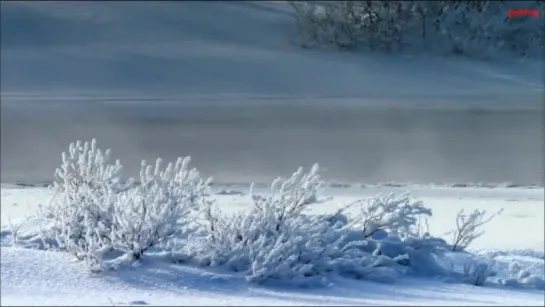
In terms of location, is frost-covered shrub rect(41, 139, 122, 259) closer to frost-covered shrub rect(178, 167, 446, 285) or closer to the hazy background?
frost-covered shrub rect(178, 167, 446, 285)

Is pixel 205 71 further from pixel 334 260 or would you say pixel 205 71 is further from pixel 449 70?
pixel 334 260

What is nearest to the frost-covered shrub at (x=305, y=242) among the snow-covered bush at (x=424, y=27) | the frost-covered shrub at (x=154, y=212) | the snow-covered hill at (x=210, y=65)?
the frost-covered shrub at (x=154, y=212)

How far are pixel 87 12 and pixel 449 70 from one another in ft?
35.6

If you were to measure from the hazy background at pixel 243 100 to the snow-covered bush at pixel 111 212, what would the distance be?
5.82m

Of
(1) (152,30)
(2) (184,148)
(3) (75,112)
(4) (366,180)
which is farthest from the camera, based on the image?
(1) (152,30)

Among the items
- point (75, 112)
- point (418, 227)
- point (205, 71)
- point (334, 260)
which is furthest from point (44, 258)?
point (205, 71)

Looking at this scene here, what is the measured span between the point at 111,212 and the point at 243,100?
17.3 m

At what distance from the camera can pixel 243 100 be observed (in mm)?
23828

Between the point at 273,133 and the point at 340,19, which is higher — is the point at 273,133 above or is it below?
below

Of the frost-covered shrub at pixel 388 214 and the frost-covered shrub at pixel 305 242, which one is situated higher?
the frost-covered shrub at pixel 388 214

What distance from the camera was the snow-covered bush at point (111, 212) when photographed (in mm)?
6227

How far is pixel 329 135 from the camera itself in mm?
17359

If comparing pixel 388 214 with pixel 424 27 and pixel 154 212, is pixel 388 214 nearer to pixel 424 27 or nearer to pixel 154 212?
pixel 154 212

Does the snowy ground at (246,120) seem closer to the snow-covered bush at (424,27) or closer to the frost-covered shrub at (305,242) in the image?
the frost-covered shrub at (305,242)
